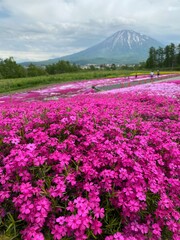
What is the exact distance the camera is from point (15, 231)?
86.9 inches

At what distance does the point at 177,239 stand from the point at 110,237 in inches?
32.5

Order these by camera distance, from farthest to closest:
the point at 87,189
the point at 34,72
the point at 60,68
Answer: the point at 60,68 → the point at 34,72 → the point at 87,189

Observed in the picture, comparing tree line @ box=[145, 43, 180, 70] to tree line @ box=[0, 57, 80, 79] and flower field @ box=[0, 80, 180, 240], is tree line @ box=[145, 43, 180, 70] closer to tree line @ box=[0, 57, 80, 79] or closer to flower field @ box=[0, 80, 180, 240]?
tree line @ box=[0, 57, 80, 79]

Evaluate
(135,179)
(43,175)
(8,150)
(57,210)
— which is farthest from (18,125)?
(135,179)

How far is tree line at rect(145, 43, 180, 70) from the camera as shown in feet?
257

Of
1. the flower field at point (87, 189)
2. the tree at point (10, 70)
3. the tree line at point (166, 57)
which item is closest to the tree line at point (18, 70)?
the tree at point (10, 70)

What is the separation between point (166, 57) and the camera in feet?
263

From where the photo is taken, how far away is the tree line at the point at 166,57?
257 ft

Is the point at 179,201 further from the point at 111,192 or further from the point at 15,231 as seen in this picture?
the point at 15,231

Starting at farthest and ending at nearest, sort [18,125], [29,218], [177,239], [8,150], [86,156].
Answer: [18,125] → [8,150] → [86,156] → [177,239] → [29,218]

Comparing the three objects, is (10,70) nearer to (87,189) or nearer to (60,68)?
(60,68)

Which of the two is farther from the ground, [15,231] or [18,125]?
[18,125]

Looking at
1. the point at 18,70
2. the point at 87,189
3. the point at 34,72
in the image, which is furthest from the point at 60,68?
the point at 87,189

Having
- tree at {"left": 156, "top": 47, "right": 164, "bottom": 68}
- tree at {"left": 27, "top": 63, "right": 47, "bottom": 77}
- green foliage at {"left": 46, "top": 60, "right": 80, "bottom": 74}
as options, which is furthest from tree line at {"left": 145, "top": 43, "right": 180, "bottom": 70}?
tree at {"left": 27, "top": 63, "right": 47, "bottom": 77}
